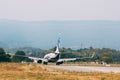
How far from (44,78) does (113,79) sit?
999 cm

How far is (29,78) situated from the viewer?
59125mm

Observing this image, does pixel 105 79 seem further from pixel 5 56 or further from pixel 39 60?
pixel 5 56

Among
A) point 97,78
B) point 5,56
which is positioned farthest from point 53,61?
point 97,78

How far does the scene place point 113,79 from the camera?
5906 cm

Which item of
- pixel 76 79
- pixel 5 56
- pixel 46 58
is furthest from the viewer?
pixel 5 56

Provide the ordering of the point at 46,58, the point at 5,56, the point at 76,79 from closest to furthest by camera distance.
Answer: the point at 76,79, the point at 46,58, the point at 5,56

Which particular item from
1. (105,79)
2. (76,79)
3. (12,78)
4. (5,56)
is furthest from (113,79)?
(5,56)

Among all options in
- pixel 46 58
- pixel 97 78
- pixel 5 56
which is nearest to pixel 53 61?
pixel 46 58

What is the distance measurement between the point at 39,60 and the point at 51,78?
75.8m

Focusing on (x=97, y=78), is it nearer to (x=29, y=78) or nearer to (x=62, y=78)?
(x=62, y=78)

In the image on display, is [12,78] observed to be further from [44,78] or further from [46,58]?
[46,58]

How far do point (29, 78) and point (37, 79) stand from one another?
1728mm

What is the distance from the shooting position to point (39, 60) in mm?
134750

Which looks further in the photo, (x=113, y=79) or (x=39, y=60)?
(x=39, y=60)
